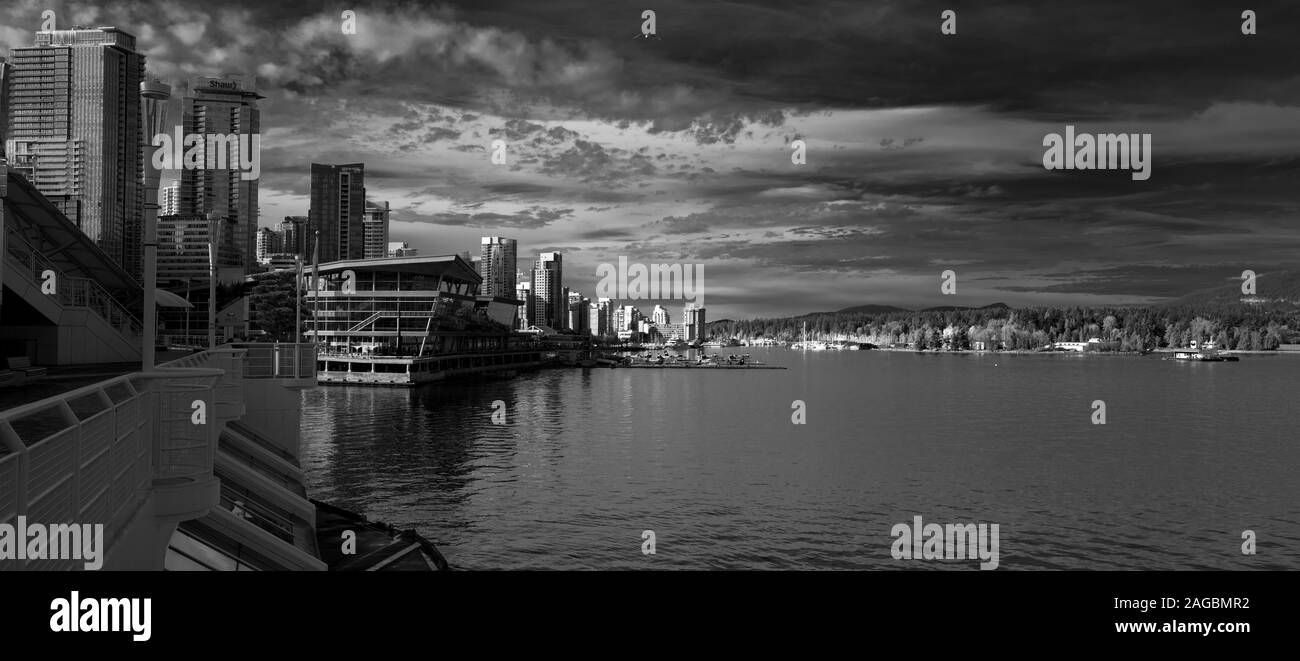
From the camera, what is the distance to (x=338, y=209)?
18275 cm

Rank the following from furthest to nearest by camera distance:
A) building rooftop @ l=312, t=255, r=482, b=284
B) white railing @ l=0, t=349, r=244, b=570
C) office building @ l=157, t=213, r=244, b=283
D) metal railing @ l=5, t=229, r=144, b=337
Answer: building rooftop @ l=312, t=255, r=482, b=284
office building @ l=157, t=213, r=244, b=283
metal railing @ l=5, t=229, r=144, b=337
white railing @ l=0, t=349, r=244, b=570

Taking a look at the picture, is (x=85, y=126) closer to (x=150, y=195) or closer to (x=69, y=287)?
(x=69, y=287)

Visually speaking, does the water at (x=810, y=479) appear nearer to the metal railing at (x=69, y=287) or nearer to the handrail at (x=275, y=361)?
the handrail at (x=275, y=361)

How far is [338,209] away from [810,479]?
173592 millimetres

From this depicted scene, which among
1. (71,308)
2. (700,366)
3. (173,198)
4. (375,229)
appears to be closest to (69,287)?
(71,308)

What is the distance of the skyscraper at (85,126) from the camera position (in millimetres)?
55844

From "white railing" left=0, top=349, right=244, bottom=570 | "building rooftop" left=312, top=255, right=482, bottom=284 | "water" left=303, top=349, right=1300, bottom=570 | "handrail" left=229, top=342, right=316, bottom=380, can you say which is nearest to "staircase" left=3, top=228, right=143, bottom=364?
"handrail" left=229, top=342, right=316, bottom=380

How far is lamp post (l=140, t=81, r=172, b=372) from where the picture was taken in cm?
828

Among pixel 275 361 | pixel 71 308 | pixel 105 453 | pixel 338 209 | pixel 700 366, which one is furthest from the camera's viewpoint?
pixel 338 209

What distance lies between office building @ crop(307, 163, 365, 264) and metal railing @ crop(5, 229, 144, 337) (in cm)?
15936

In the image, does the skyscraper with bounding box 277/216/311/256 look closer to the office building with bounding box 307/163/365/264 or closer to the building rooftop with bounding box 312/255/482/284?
the office building with bounding box 307/163/365/264

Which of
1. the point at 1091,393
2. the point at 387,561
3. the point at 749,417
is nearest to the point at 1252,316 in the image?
the point at 1091,393
